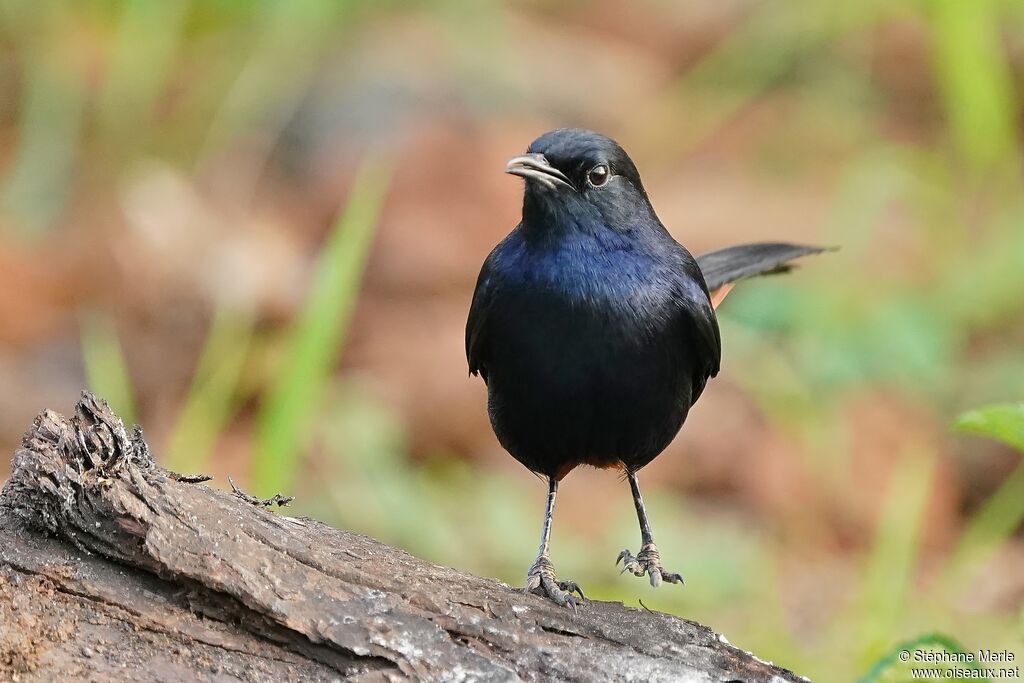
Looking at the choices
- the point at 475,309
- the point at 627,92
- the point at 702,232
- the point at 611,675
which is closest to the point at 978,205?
the point at 702,232

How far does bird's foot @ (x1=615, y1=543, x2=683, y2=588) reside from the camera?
12.9ft

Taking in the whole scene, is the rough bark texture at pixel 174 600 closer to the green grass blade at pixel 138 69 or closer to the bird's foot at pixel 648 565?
the bird's foot at pixel 648 565

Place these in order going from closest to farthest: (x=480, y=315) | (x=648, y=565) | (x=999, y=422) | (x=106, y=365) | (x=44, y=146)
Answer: (x=999, y=422)
(x=480, y=315)
(x=648, y=565)
(x=106, y=365)
(x=44, y=146)

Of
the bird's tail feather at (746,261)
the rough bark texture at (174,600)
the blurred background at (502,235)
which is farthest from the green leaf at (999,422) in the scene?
the bird's tail feather at (746,261)

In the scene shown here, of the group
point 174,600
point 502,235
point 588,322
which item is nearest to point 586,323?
point 588,322

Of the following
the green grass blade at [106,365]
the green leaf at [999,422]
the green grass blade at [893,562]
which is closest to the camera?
the green leaf at [999,422]

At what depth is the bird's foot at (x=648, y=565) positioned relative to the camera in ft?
12.9

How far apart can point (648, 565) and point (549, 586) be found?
0.57 m

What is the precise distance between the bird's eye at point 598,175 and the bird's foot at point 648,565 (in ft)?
3.53

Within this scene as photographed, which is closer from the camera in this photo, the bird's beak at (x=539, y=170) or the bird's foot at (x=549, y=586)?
the bird's foot at (x=549, y=586)

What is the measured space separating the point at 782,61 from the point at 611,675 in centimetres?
820

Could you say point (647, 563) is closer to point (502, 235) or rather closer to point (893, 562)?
point (893, 562)

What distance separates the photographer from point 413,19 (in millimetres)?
10625

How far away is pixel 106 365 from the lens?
653cm
